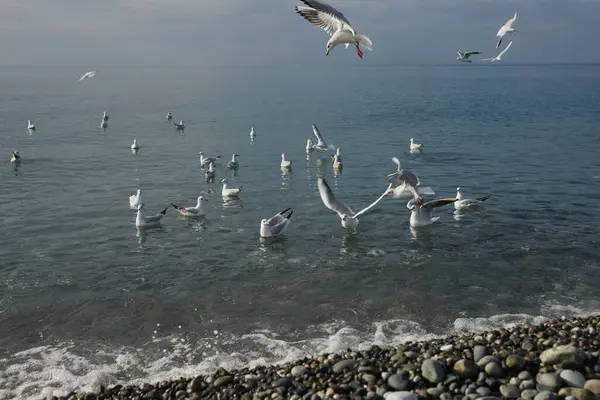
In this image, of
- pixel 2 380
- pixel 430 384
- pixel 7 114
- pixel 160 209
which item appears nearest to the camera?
pixel 430 384

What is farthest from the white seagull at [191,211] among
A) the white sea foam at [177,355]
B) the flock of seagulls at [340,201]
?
the white sea foam at [177,355]

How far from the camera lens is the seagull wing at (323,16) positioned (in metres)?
11.6

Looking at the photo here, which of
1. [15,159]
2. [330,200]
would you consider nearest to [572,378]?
[330,200]

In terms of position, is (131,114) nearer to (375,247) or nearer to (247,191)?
(247,191)

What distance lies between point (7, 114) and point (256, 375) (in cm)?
5802

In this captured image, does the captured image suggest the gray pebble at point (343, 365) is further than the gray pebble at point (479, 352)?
Yes

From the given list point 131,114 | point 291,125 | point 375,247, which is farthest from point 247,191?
point 131,114

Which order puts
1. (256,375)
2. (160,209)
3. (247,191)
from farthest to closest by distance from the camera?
(247,191)
(160,209)
(256,375)

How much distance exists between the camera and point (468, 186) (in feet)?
80.4

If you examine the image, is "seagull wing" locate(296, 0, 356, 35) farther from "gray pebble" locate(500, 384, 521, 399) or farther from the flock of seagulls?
"gray pebble" locate(500, 384, 521, 399)

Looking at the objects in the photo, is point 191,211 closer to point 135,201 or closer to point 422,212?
point 135,201

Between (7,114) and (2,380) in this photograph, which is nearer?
(2,380)

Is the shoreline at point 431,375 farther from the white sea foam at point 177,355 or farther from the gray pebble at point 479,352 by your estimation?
the white sea foam at point 177,355

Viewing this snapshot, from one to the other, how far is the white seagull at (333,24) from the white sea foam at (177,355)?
584 centimetres
